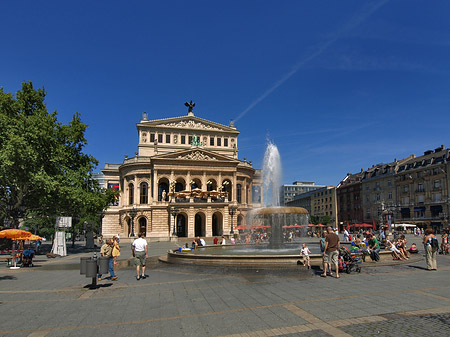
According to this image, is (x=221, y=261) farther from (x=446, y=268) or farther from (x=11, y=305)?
(x=446, y=268)

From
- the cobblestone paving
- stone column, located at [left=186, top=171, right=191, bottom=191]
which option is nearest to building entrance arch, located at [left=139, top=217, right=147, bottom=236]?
stone column, located at [left=186, top=171, right=191, bottom=191]

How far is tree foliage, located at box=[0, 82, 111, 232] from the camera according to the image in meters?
27.9

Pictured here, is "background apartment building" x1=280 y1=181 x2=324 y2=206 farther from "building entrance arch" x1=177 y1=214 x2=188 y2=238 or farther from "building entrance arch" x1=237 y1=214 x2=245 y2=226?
"building entrance arch" x1=177 y1=214 x2=188 y2=238

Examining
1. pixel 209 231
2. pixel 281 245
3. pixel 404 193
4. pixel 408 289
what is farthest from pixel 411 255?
pixel 404 193

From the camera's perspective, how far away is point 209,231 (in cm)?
5575

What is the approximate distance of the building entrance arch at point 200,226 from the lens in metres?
58.1

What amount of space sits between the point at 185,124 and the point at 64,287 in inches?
2213

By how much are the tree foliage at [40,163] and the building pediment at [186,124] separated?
1127 inches

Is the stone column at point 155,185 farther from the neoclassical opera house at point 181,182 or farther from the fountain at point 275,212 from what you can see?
the fountain at point 275,212

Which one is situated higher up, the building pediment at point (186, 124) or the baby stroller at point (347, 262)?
the building pediment at point (186, 124)

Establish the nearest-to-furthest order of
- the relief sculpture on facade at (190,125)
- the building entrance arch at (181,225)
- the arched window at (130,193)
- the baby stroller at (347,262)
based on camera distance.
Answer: the baby stroller at (347,262) < the building entrance arch at (181,225) < the arched window at (130,193) < the relief sculpture on facade at (190,125)

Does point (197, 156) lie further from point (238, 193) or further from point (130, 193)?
point (130, 193)

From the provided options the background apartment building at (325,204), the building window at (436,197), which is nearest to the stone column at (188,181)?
the building window at (436,197)

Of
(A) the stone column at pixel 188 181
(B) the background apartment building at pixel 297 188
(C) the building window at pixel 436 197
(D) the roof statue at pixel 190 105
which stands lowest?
(C) the building window at pixel 436 197
